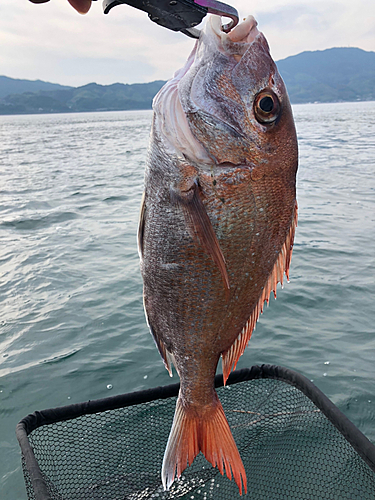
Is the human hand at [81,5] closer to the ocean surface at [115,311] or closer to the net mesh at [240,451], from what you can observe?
the net mesh at [240,451]

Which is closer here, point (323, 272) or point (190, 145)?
point (190, 145)

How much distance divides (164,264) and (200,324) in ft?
1.16

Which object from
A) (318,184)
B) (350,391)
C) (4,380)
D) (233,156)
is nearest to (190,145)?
(233,156)

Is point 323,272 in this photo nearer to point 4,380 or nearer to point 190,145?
point 4,380

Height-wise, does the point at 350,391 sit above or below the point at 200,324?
below

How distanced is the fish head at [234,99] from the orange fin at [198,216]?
5.8 inches

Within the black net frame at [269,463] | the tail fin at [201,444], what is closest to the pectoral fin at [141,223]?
the tail fin at [201,444]

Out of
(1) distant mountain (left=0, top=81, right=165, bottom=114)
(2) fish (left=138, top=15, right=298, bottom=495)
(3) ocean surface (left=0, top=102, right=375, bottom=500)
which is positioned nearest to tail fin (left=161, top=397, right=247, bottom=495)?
(2) fish (left=138, top=15, right=298, bottom=495)

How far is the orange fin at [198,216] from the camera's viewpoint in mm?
1721

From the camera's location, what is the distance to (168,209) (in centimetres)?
180

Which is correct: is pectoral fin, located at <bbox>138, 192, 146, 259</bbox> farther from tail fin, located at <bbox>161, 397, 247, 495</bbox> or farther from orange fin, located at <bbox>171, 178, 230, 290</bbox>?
tail fin, located at <bbox>161, 397, 247, 495</bbox>

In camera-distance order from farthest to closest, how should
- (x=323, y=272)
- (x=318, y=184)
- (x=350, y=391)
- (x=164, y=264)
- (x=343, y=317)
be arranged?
(x=318, y=184), (x=323, y=272), (x=343, y=317), (x=350, y=391), (x=164, y=264)

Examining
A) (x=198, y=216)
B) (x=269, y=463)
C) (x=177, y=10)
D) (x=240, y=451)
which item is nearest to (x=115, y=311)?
(x=240, y=451)

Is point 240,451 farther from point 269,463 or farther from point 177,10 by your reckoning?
point 177,10
